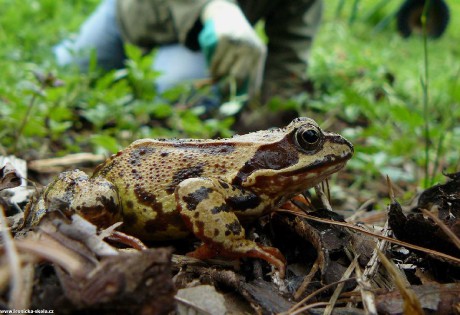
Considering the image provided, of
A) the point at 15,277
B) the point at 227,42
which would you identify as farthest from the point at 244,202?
the point at 227,42

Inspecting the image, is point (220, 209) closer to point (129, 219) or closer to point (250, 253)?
point (250, 253)

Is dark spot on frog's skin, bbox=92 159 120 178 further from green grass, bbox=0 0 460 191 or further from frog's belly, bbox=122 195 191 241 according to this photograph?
green grass, bbox=0 0 460 191

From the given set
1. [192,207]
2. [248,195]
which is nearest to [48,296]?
[192,207]

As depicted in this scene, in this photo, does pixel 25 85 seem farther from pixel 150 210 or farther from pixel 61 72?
pixel 150 210

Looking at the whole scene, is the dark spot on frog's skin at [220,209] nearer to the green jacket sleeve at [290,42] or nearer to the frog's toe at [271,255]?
the frog's toe at [271,255]

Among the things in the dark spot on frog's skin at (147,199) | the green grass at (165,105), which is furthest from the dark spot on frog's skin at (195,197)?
the green grass at (165,105)

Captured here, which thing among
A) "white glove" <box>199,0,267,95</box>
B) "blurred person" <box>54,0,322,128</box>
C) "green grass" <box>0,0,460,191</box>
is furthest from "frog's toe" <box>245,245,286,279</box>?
"white glove" <box>199,0,267,95</box>
